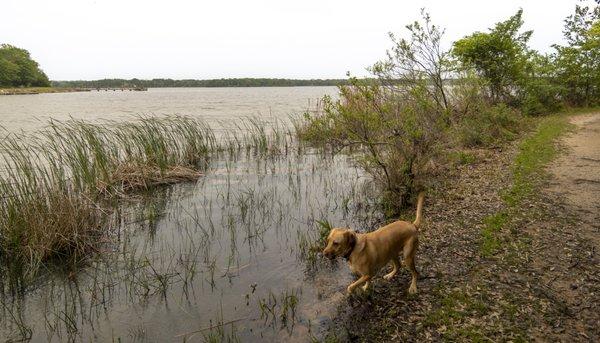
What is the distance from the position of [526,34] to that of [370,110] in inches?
753

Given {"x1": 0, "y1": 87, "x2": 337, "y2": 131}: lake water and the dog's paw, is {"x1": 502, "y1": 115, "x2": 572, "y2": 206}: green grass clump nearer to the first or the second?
the dog's paw

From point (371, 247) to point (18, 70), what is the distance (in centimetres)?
9618

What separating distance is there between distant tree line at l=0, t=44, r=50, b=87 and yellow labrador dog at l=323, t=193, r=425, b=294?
295 feet

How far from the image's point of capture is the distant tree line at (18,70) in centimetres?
7394

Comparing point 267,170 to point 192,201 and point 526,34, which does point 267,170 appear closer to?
point 192,201

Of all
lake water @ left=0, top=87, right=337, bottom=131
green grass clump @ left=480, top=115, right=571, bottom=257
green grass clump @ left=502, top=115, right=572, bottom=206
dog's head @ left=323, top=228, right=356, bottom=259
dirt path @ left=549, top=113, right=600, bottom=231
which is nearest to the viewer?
dog's head @ left=323, top=228, right=356, bottom=259

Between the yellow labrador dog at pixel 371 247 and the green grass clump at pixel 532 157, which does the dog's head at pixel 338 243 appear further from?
the green grass clump at pixel 532 157

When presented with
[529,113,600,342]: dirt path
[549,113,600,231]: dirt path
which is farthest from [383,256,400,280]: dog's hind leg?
[549,113,600,231]: dirt path

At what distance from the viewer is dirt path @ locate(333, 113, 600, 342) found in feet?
14.1

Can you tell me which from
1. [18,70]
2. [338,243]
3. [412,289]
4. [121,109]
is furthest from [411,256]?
[18,70]

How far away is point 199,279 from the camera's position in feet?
20.2

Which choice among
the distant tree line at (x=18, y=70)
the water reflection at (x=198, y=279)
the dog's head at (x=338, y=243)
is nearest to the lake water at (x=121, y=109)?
the water reflection at (x=198, y=279)

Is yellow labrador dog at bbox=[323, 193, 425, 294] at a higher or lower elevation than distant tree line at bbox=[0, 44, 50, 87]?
lower

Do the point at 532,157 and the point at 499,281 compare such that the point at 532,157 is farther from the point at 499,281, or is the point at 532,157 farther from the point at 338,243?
the point at 338,243
